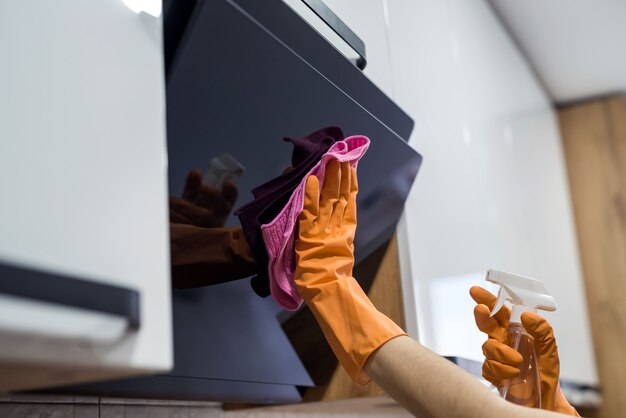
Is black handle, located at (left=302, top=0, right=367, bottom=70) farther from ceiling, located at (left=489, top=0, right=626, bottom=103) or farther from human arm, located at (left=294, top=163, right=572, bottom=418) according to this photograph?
ceiling, located at (left=489, top=0, right=626, bottom=103)

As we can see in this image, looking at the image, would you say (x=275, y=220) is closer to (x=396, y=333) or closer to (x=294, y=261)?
(x=294, y=261)

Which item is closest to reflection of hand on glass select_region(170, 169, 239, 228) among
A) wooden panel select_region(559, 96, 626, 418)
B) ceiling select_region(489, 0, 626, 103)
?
ceiling select_region(489, 0, 626, 103)

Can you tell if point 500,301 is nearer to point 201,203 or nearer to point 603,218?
point 201,203

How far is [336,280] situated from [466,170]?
2.58 ft

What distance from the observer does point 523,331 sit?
3.24 feet

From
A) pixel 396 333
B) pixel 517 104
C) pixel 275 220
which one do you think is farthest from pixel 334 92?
pixel 517 104

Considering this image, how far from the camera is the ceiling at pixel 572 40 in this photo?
204 cm

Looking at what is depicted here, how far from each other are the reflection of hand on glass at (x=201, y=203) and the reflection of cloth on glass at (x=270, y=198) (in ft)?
0.06

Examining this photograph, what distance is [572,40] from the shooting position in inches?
87.3

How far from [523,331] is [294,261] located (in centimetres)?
34

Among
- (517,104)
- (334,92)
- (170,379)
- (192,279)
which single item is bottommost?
(170,379)

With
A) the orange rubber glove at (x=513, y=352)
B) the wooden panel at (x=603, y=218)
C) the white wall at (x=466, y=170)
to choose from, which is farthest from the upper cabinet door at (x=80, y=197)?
the wooden panel at (x=603, y=218)

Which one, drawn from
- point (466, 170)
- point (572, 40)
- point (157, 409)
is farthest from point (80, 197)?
point (572, 40)

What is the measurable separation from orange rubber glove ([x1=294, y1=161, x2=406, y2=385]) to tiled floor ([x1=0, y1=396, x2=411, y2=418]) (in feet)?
1.19
